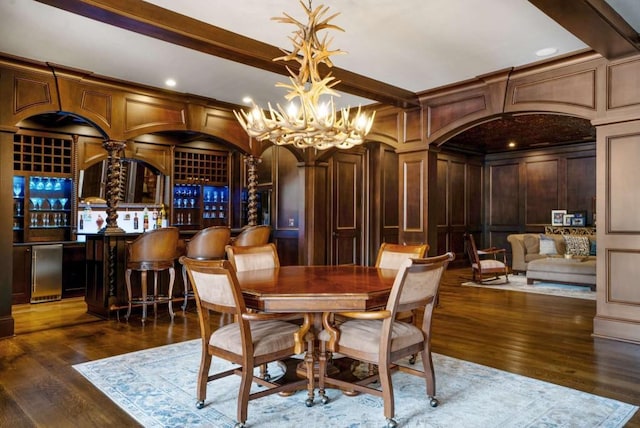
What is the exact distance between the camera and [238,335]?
2.49 metres

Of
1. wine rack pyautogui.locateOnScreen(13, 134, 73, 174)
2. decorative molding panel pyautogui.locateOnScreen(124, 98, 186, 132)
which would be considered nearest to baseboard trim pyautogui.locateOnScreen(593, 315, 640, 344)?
decorative molding panel pyautogui.locateOnScreen(124, 98, 186, 132)

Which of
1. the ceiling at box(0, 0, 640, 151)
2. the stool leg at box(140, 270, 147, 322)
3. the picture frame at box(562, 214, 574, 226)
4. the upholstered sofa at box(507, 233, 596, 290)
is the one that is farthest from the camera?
the picture frame at box(562, 214, 574, 226)

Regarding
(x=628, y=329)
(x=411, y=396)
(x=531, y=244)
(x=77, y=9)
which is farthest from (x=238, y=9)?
(x=531, y=244)

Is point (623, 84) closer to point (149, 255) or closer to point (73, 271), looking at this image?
point (149, 255)

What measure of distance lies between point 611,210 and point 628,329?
1107 millimetres

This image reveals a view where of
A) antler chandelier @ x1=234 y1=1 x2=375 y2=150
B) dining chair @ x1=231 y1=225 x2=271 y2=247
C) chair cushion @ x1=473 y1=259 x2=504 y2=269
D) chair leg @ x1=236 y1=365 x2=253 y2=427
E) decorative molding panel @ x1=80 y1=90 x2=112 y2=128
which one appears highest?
decorative molding panel @ x1=80 y1=90 x2=112 y2=128

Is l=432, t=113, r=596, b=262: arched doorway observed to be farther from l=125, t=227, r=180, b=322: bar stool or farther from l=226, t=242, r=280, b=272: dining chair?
l=226, t=242, r=280, b=272: dining chair

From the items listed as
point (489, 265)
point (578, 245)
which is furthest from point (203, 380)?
point (578, 245)

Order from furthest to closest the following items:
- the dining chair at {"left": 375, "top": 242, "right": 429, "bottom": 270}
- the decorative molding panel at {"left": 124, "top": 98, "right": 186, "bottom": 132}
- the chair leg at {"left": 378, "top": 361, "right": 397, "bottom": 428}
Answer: the decorative molding panel at {"left": 124, "top": 98, "right": 186, "bottom": 132}, the dining chair at {"left": 375, "top": 242, "right": 429, "bottom": 270}, the chair leg at {"left": 378, "top": 361, "right": 397, "bottom": 428}

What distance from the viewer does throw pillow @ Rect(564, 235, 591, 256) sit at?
25.8 feet

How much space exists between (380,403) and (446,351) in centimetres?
131

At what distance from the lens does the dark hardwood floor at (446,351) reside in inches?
103

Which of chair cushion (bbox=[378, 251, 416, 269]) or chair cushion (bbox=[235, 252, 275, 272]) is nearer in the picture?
chair cushion (bbox=[235, 252, 275, 272])

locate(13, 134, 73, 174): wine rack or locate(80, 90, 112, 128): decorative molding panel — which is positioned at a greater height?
locate(80, 90, 112, 128): decorative molding panel
